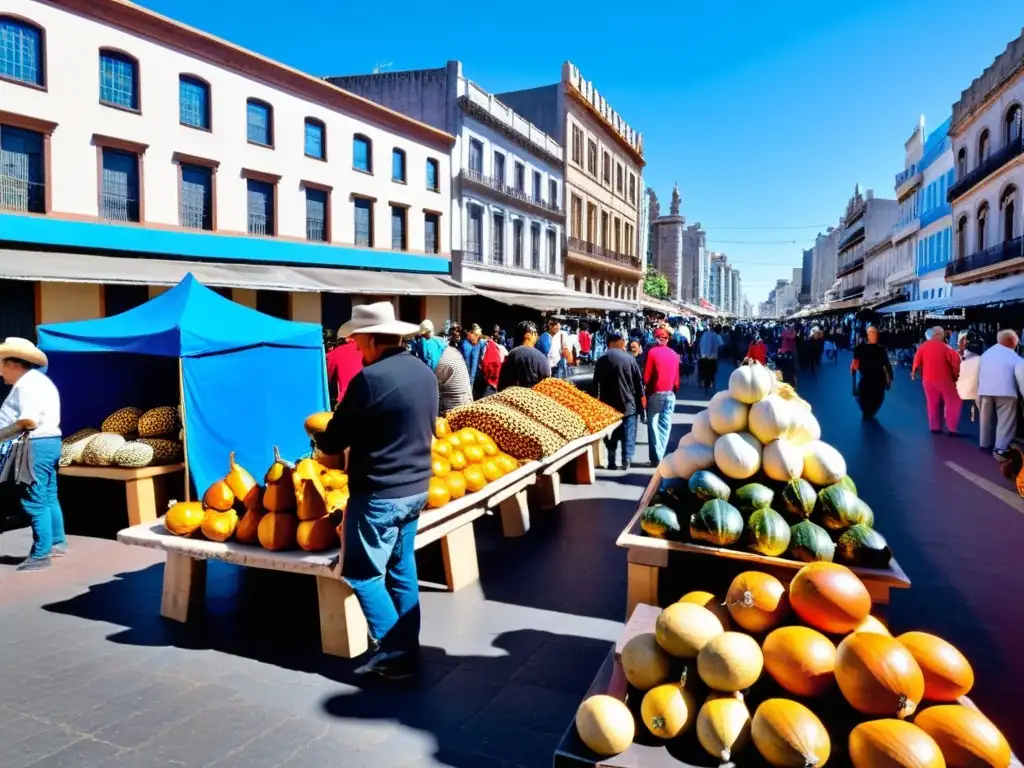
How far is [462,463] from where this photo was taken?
18.1 ft

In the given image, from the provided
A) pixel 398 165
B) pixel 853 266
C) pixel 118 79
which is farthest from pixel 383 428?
pixel 853 266

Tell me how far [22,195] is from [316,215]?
8.60 metres

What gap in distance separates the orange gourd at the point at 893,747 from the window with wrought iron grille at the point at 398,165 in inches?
988

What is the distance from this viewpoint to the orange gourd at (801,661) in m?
2.29

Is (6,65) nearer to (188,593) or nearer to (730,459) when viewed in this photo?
(188,593)

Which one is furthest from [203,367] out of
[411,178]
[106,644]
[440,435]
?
[411,178]

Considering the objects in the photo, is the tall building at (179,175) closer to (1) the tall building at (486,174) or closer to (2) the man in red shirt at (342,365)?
(1) the tall building at (486,174)

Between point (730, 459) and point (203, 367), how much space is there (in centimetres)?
512

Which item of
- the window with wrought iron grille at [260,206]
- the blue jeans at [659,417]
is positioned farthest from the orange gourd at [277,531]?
the window with wrought iron grille at [260,206]

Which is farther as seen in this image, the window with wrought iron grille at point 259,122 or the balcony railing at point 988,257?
the balcony railing at point 988,257

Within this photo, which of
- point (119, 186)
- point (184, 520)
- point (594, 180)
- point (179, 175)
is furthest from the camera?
point (594, 180)

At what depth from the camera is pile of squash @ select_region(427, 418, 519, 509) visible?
507 centimetres

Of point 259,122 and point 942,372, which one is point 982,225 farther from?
point 259,122

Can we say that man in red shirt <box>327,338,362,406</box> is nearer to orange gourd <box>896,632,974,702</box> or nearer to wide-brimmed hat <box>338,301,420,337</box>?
wide-brimmed hat <box>338,301,420,337</box>
